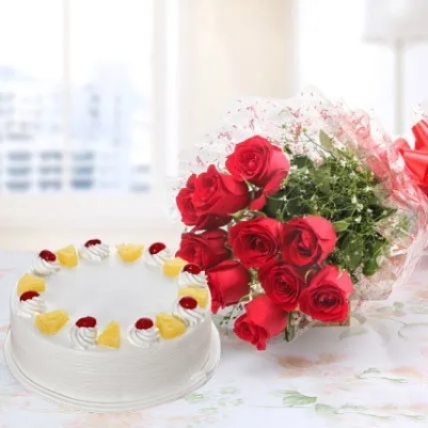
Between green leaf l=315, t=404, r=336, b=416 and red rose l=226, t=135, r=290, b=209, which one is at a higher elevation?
red rose l=226, t=135, r=290, b=209

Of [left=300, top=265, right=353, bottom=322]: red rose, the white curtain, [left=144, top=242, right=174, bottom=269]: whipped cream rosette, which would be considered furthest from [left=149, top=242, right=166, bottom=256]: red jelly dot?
the white curtain

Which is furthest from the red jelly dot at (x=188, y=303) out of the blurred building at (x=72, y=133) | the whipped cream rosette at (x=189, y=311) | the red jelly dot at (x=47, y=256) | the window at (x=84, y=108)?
the blurred building at (x=72, y=133)

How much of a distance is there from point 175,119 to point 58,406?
2634 mm

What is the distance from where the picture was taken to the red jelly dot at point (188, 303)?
0.85m

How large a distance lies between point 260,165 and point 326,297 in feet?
0.54

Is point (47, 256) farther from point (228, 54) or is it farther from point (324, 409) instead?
point (228, 54)

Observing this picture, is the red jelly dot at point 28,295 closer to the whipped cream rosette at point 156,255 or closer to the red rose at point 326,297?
the whipped cream rosette at point 156,255

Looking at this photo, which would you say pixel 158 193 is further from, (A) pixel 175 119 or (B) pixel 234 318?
(B) pixel 234 318

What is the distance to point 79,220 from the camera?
3.37 m

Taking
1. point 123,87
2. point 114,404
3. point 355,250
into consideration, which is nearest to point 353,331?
point 355,250

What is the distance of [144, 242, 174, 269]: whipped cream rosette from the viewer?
38.6 inches

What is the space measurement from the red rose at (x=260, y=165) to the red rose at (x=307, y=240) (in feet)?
0.19

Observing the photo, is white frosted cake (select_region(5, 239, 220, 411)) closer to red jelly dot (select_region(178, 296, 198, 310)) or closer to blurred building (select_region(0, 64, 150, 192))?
red jelly dot (select_region(178, 296, 198, 310))

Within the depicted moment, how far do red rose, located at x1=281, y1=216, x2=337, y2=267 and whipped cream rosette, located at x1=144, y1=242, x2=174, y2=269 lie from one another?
7.0 inches
